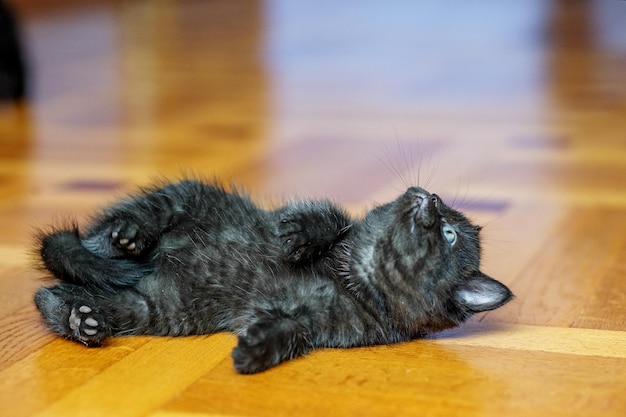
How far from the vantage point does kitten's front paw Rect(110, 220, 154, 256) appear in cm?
129

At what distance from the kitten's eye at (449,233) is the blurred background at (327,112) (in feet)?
1.07

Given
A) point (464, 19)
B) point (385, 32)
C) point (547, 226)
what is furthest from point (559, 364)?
point (464, 19)

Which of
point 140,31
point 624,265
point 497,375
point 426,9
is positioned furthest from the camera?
point 426,9

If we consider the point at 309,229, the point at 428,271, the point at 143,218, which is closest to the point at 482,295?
the point at 428,271

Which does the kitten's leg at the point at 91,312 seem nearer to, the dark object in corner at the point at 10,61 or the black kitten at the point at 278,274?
the black kitten at the point at 278,274

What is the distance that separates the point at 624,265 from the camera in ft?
5.36

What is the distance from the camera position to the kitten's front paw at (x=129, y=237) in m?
1.29

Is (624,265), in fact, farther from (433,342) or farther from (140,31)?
(140,31)

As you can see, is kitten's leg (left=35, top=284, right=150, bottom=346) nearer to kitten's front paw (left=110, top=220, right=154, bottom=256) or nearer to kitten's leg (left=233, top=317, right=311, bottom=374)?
kitten's front paw (left=110, top=220, right=154, bottom=256)

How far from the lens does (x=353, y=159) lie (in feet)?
7.83

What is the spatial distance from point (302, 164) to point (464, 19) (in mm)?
3150

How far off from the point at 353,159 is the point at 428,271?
1.15 meters

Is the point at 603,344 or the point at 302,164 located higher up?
the point at 302,164

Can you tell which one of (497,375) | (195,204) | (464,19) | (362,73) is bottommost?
(497,375)
